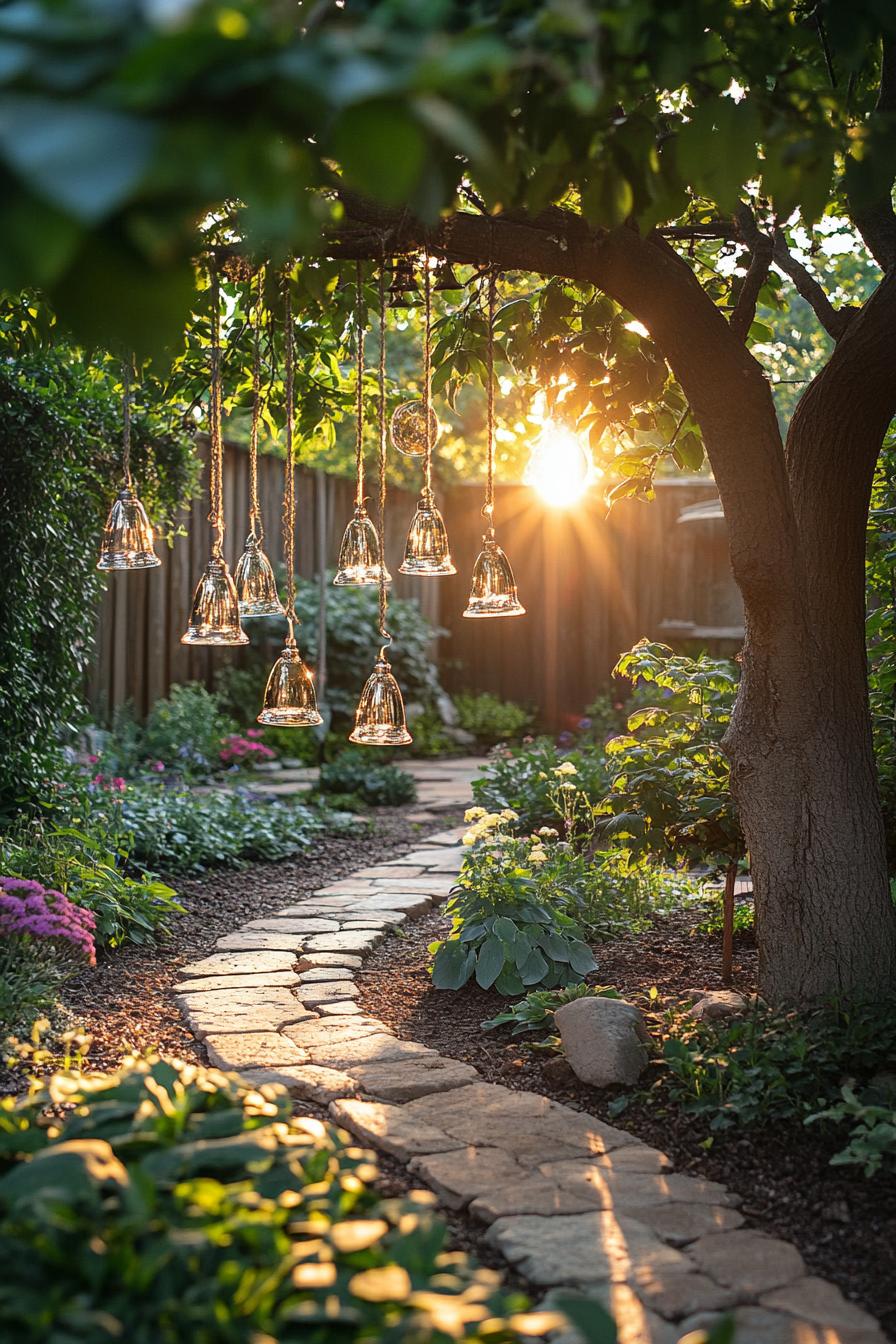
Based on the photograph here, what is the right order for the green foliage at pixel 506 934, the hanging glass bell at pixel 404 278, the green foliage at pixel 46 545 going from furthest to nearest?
the green foliage at pixel 46 545
the green foliage at pixel 506 934
the hanging glass bell at pixel 404 278

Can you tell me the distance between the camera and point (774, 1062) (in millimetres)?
2965

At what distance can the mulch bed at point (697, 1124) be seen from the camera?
7.66ft

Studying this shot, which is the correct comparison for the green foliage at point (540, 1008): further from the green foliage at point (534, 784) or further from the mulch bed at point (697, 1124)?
the green foliage at point (534, 784)

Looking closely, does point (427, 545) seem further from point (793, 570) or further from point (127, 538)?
point (793, 570)

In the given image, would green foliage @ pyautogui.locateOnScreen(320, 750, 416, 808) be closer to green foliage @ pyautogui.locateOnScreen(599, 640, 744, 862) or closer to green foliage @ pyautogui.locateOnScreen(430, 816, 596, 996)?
green foliage @ pyautogui.locateOnScreen(430, 816, 596, 996)

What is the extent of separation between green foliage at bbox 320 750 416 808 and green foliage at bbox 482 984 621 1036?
4703mm

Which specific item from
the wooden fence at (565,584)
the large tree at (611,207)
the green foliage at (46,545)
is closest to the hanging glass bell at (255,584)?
the large tree at (611,207)

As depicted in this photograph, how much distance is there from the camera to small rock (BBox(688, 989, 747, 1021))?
338 centimetres

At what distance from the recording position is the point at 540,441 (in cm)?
433

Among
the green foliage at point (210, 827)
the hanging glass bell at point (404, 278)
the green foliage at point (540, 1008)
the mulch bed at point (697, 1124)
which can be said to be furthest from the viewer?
the green foliage at point (210, 827)

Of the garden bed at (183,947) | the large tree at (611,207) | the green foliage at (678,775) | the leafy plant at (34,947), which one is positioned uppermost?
the large tree at (611,207)

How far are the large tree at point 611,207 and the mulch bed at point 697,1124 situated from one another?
64 cm

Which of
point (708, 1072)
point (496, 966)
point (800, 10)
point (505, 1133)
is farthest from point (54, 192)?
point (496, 966)

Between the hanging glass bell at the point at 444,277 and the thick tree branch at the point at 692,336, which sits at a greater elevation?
the hanging glass bell at the point at 444,277
